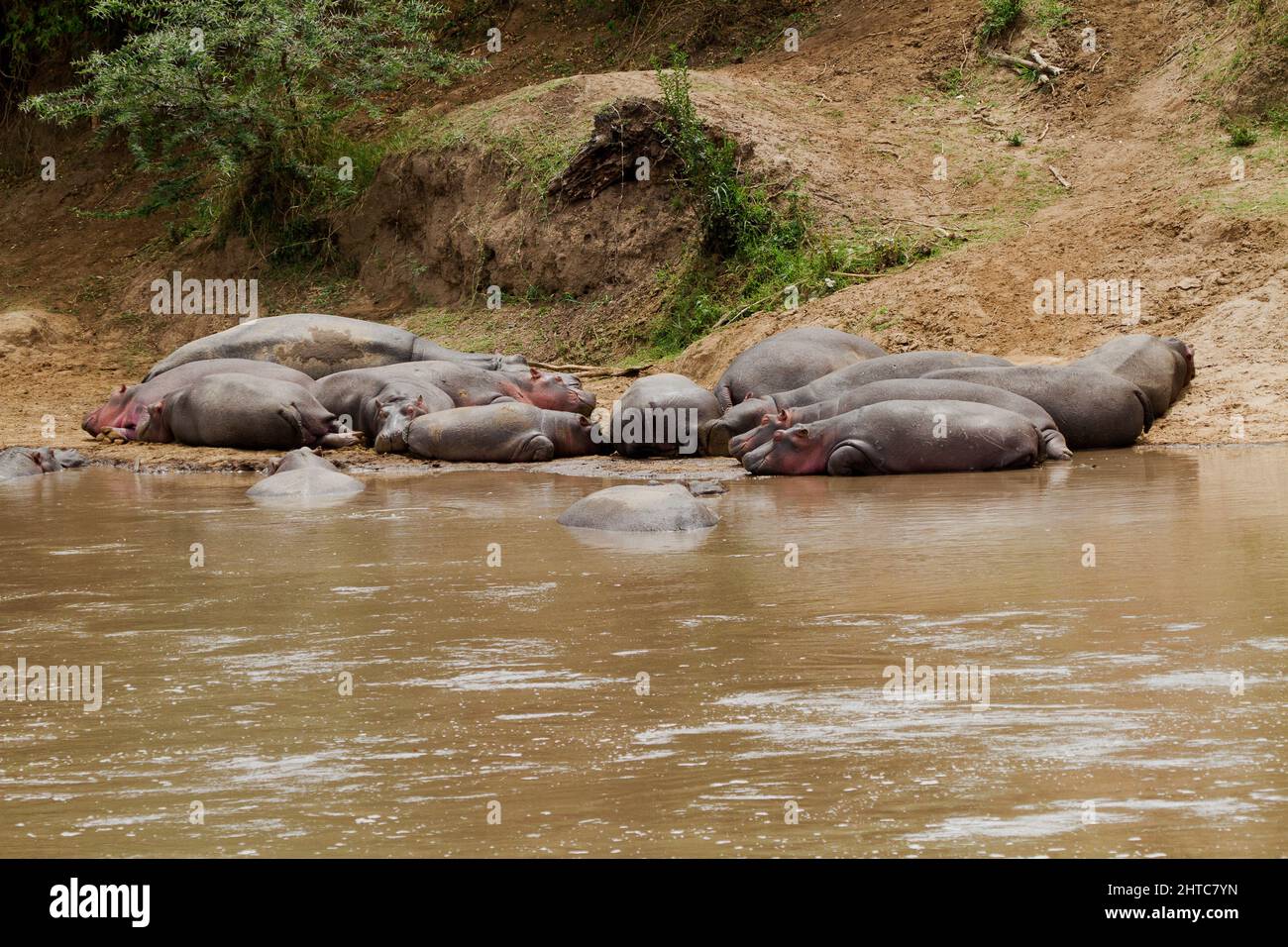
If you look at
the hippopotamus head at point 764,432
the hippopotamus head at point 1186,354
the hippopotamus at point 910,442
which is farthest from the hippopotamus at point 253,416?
the hippopotamus head at point 1186,354

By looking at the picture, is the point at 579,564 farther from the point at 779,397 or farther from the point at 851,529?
the point at 779,397

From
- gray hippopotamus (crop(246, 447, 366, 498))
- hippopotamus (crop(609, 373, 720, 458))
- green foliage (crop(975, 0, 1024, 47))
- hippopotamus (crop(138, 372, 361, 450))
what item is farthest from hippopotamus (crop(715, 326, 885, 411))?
green foliage (crop(975, 0, 1024, 47))

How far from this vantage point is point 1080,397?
1122 cm

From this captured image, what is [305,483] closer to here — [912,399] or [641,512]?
[641,512]

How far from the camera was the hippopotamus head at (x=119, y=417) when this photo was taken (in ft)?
45.3

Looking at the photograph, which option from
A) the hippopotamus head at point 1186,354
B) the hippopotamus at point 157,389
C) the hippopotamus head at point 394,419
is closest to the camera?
the hippopotamus head at point 1186,354

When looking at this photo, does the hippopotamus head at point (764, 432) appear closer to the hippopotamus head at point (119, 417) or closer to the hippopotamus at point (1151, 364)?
the hippopotamus at point (1151, 364)

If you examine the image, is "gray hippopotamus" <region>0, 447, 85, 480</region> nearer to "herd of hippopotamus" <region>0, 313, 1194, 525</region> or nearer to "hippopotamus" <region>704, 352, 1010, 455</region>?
"herd of hippopotamus" <region>0, 313, 1194, 525</region>

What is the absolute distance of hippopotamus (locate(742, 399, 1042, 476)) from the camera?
10.3 metres

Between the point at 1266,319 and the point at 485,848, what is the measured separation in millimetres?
10749

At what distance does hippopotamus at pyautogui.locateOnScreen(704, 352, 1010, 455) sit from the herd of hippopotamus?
0.04ft

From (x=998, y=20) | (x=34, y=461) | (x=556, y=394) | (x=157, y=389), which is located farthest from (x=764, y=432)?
(x=998, y=20)

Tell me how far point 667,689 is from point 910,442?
604 centimetres

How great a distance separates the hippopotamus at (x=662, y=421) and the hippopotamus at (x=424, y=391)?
1507 mm
